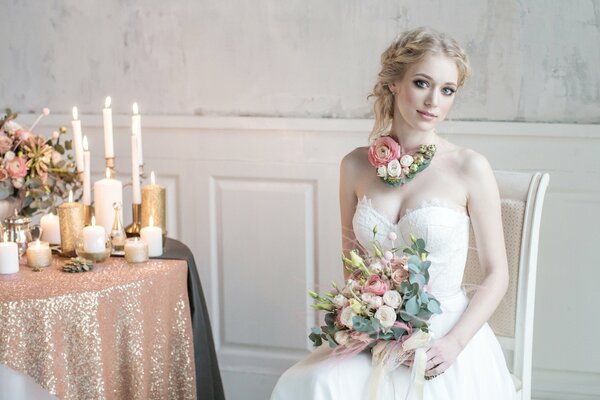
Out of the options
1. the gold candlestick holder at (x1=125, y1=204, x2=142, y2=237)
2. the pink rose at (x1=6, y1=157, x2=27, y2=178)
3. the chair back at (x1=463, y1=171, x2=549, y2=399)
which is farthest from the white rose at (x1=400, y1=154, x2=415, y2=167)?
the pink rose at (x1=6, y1=157, x2=27, y2=178)

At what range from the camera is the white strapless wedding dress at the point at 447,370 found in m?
2.24

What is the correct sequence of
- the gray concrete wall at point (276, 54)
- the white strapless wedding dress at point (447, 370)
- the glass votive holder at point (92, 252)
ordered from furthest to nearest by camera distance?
1. the gray concrete wall at point (276, 54)
2. the glass votive holder at point (92, 252)
3. the white strapless wedding dress at point (447, 370)

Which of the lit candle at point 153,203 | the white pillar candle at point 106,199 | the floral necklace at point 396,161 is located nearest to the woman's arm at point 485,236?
the floral necklace at point 396,161

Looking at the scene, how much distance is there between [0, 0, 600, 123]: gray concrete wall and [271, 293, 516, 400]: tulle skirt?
3.99 ft

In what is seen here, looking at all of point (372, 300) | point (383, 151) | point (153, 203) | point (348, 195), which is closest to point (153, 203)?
point (153, 203)

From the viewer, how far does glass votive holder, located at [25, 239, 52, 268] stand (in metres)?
2.72

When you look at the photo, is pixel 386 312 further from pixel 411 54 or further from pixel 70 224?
pixel 70 224

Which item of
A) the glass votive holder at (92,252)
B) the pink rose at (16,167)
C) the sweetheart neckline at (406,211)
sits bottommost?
the glass votive holder at (92,252)

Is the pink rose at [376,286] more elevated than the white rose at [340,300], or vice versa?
the pink rose at [376,286]

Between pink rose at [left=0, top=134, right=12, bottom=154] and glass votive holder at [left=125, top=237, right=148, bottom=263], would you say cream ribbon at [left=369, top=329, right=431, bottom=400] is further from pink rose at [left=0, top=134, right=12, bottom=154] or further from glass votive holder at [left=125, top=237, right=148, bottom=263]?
pink rose at [left=0, top=134, right=12, bottom=154]

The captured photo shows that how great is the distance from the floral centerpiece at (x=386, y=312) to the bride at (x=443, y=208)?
5.8 inches

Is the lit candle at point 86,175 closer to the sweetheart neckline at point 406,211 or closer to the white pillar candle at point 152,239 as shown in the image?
the white pillar candle at point 152,239

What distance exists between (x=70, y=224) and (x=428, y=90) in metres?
1.11

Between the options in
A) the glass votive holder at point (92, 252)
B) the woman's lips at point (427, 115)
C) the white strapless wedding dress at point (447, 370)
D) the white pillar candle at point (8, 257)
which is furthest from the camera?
the glass votive holder at point (92, 252)
